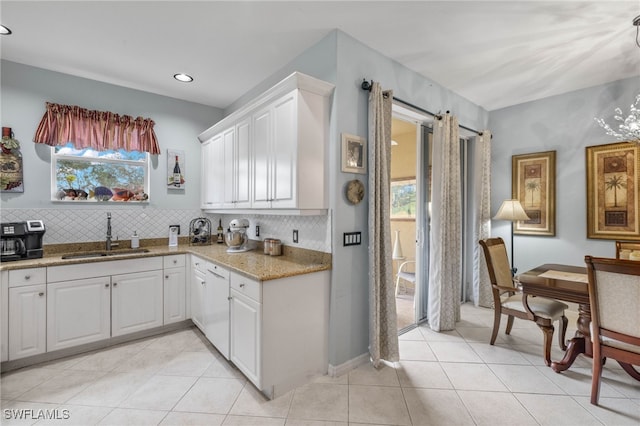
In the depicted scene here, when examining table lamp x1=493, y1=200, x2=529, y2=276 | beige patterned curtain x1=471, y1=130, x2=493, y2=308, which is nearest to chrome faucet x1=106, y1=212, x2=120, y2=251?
beige patterned curtain x1=471, y1=130, x2=493, y2=308

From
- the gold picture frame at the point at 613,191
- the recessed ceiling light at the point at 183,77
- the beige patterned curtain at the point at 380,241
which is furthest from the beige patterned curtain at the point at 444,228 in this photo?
the recessed ceiling light at the point at 183,77

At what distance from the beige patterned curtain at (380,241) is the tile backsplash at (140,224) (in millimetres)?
428

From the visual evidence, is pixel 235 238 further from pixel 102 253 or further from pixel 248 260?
pixel 102 253

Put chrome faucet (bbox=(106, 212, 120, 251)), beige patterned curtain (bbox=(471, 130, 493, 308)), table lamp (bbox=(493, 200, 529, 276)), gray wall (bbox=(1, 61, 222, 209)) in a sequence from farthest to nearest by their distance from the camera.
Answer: beige patterned curtain (bbox=(471, 130, 493, 308)), table lamp (bbox=(493, 200, 529, 276)), chrome faucet (bbox=(106, 212, 120, 251)), gray wall (bbox=(1, 61, 222, 209))

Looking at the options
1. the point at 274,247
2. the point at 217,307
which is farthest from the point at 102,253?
the point at 274,247

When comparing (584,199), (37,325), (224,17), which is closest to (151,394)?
(37,325)

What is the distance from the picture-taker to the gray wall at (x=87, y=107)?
2.86 metres

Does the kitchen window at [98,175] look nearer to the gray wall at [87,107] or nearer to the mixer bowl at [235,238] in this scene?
the gray wall at [87,107]

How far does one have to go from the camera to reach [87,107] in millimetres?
3213

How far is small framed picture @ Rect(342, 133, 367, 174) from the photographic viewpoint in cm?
241

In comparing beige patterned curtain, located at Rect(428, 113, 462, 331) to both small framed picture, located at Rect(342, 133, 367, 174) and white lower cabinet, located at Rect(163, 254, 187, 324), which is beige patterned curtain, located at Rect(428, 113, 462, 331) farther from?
white lower cabinet, located at Rect(163, 254, 187, 324)

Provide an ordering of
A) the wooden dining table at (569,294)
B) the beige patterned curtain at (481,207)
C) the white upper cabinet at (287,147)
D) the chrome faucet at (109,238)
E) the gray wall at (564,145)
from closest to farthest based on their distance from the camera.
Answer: the wooden dining table at (569,294) → the white upper cabinet at (287,147) → the chrome faucet at (109,238) → the gray wall at (564,145) → the beige patterned curtain at (481,207)

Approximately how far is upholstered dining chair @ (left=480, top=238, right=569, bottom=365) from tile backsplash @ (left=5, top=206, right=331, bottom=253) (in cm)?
172

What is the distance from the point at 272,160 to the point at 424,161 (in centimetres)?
192
